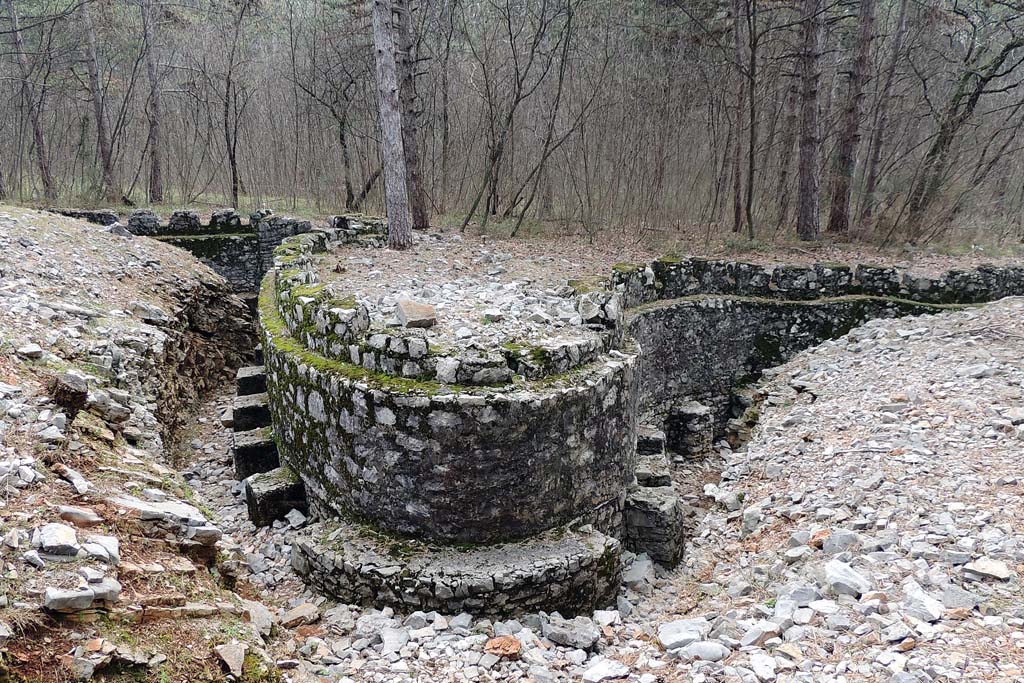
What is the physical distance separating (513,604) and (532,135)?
1029 cm

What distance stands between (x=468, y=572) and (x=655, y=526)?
175cm

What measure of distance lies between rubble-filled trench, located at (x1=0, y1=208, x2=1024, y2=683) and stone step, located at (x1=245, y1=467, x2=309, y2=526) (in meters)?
0.03

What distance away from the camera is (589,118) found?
11.9 meters

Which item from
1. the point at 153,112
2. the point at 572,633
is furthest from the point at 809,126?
the point at 153,112

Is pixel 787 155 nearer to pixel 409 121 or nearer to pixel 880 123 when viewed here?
pixel 880 123

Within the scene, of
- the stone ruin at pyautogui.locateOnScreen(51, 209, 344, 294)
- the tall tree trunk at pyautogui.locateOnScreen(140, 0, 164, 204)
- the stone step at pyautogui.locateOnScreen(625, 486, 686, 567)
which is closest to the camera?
the stone step at pyautogui.locateOnScreen(625, 486, 686, 567)

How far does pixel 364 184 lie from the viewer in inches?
575

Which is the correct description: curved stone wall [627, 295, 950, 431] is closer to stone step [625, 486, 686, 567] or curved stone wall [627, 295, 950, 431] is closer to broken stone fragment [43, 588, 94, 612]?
stone step [625, 486, 686, 567]

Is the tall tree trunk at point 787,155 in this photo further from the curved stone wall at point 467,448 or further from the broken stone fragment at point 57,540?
the broken stone fragment at point 57,540

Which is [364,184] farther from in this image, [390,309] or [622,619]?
[622,619]

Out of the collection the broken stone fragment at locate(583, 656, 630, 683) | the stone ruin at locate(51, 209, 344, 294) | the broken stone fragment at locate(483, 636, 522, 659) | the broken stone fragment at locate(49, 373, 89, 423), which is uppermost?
the stone ruin at locate(51, 209, 344, 294)

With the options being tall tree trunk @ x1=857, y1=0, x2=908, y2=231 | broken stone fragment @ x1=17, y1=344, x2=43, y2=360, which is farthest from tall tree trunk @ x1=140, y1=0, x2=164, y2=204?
tall tree trunk @ x1=857, y1=0, x2=908, y2=231

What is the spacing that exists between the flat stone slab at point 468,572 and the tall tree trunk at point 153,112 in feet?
46.9

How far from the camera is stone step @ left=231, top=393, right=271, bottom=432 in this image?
265 inches
